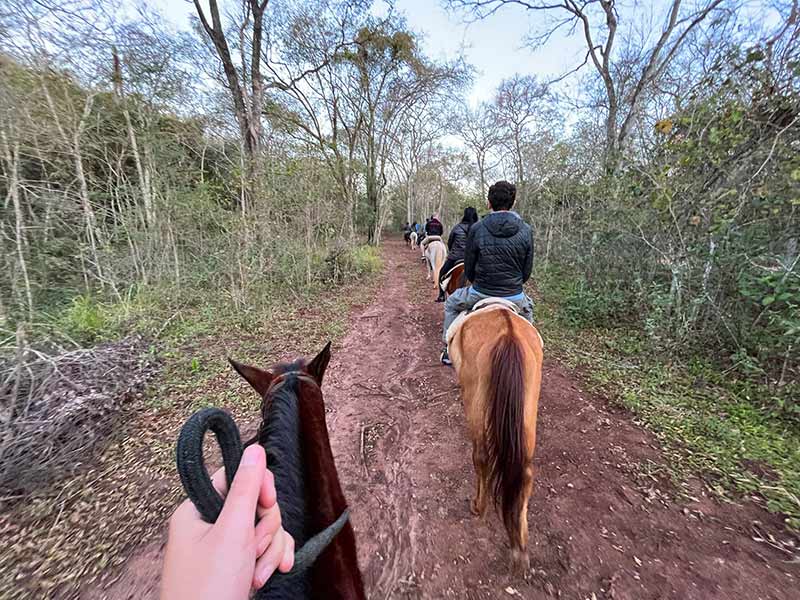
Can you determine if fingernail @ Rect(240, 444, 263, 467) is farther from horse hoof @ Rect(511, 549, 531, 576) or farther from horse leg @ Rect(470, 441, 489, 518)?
horse hoof @ Rect(511, 549, 531, 576)

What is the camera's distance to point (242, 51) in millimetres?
7078

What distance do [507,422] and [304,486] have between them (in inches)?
58.2

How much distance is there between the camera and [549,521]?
2.41 metres

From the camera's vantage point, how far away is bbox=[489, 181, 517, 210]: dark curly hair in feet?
10.8

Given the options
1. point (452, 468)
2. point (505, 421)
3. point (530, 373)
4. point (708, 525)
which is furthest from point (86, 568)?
point (708, 525)

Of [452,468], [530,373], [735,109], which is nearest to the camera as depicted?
[530,373]

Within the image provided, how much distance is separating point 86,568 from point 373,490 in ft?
6.56

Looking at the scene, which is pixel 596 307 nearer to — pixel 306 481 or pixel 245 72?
pixel 306 481

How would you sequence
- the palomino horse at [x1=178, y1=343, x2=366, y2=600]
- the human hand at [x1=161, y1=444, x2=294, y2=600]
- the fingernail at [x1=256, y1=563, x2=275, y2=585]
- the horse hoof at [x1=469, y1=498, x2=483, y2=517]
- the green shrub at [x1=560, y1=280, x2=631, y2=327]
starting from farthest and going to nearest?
1. the green shrub at [x1=560, y1=280, x2=631, y2=327]
2. the horse hoof at [x1=469, y1=498, x2=483, y2=517]
3. the palomino horse at [x1=178, y1=343, x2=366, y2=600]
4. the fingernail at [x1=256, y1=563, x2=275, y2=585]
5. the human hand at [x1=161, y1=444, x2=294, y2=600]

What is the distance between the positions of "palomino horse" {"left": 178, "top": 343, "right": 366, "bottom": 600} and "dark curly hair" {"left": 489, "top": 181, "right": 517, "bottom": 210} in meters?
2.96

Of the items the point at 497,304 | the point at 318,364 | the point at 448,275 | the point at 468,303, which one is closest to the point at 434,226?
the point at 448,275

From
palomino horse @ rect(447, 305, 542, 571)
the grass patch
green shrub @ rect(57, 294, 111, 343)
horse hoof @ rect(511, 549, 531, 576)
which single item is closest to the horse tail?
palomino horse @ rect(447, 305, 542, 571)

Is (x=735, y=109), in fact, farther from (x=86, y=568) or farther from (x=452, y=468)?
(x=86, y=568)

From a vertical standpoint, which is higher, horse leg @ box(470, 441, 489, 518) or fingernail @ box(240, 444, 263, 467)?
fingernail @ box(240, 444, 263, 467)
